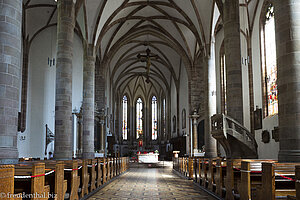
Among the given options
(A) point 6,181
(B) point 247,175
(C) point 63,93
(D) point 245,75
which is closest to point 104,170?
(C) point 63,93

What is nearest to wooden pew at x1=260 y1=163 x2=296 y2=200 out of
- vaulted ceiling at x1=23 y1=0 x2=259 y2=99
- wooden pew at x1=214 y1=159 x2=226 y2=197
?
wooden pew at x1=214 y1=159 x2=226 y2=197

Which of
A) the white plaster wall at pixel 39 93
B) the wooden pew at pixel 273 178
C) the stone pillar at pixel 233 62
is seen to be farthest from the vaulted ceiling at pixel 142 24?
the wooden pew at pixel 273 178

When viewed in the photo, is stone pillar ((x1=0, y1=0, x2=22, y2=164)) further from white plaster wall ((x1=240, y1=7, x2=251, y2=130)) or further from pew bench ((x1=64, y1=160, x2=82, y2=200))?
white plaster wall ((x1=240, y1=7, x2=251, y2=130))

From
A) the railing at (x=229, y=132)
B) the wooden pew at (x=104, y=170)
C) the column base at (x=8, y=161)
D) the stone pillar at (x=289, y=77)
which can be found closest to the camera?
the column base at (x=8, y=161)

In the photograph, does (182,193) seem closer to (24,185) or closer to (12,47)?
(24,185)

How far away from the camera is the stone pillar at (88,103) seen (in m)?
16.8

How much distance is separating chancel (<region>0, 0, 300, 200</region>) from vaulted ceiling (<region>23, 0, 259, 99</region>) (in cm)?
8

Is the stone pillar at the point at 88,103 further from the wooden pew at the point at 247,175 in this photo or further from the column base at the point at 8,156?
the wooden pew at the point at 247,175

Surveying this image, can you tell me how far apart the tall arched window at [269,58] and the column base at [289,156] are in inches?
316

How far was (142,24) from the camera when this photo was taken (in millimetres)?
24000

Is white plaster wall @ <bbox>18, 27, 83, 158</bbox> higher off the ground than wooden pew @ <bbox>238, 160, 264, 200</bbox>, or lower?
higher

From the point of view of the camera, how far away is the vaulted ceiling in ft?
57.0

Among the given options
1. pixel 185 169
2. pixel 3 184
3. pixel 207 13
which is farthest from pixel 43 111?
pixel 3 184

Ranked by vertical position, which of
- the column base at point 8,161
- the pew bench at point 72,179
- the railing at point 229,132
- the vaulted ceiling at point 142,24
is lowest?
the pew bench at point 72,179
